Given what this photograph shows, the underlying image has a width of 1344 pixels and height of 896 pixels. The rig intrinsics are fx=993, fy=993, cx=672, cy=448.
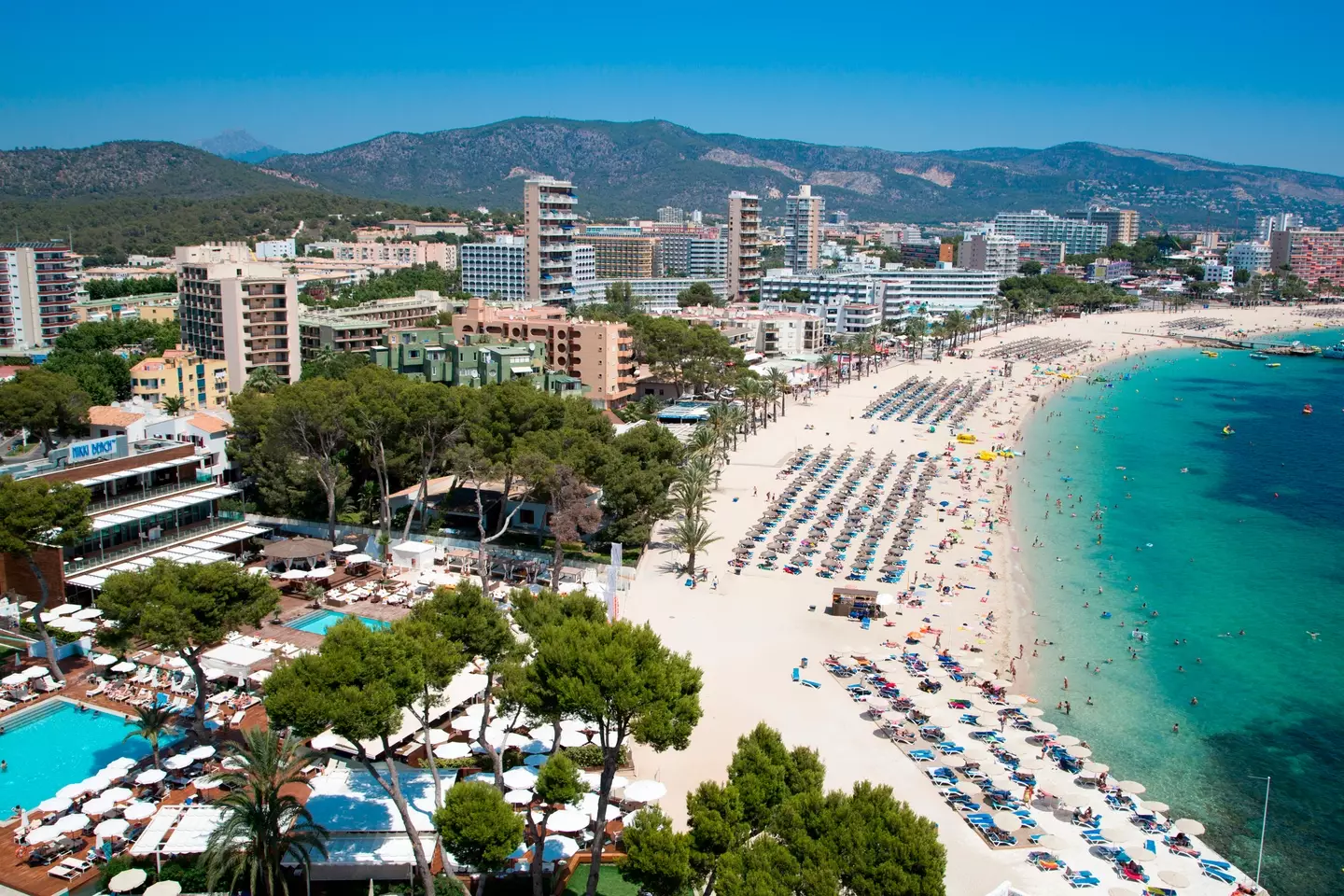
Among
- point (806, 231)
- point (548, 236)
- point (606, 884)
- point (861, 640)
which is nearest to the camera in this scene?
point (606, 884)

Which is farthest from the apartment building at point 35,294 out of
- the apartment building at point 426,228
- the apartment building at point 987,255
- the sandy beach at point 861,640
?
the apartment building at point 987,255

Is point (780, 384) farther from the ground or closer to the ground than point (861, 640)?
farther from the ground

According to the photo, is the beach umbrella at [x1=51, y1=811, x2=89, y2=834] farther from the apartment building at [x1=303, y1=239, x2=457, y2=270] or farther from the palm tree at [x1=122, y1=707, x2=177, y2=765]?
the apartment building at [x1=303, y1=239, x2=457, y2=270]

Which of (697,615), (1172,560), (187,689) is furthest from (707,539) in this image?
(1172,560)

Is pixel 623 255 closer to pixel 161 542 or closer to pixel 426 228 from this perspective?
pixel 426 228

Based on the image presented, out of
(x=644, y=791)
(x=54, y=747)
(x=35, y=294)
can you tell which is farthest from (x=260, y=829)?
(x=35, y=294)

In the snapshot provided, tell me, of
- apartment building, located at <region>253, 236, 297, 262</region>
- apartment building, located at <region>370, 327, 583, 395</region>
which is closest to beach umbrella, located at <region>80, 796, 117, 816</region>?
apartment building, located at <region>370, 327, 583, 395</region>

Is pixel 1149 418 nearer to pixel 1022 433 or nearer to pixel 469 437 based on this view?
pixel 1022 433
